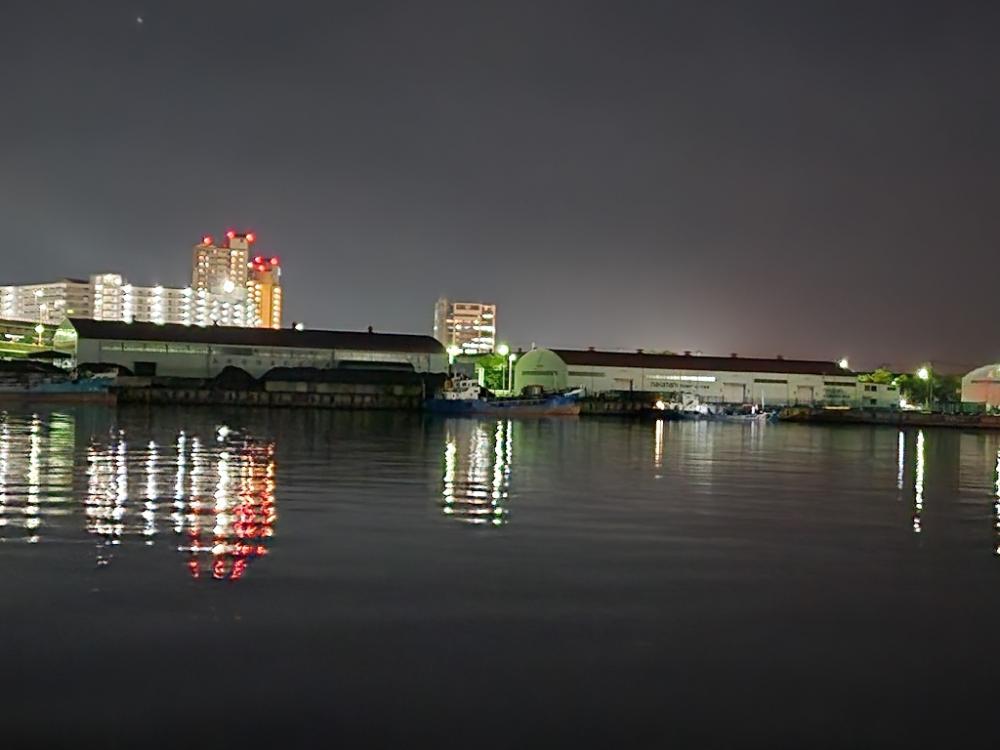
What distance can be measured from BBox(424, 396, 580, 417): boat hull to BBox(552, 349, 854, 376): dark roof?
16935 millimetres

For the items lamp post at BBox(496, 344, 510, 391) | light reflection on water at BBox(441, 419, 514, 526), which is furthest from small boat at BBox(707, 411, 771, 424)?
light reflection on water at BBox(441, 419, 514, 526)

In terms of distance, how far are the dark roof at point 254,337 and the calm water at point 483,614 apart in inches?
2191

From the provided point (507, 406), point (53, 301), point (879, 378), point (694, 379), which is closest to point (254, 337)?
point (507, 406)

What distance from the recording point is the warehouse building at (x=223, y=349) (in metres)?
67.9

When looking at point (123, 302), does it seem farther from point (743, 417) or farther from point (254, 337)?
point (743, 417)

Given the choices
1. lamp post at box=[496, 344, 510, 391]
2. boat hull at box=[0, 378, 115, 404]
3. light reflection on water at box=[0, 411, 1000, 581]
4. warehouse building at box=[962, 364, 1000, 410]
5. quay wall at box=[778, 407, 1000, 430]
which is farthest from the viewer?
warehouse building at box=[962, 364, 1000, 410]

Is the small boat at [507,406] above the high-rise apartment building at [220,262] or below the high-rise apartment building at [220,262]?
below

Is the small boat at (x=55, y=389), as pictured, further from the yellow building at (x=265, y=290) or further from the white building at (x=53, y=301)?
the yellow building at (x=265, y=290)

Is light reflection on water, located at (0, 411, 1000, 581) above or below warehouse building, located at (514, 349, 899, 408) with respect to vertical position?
below

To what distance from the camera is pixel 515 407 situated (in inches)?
2299

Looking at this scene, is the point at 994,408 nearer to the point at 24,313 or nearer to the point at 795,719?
the point at 795,719

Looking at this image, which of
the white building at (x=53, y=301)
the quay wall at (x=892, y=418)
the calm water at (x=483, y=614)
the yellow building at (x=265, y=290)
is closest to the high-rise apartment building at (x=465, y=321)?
the yellow building at (x=265, y=290)

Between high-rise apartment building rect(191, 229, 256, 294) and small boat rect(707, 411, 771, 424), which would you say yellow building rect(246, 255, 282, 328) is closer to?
high-rise apartment building rect(191, 229, 256, 294)

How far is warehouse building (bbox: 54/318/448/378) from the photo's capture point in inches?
2673
